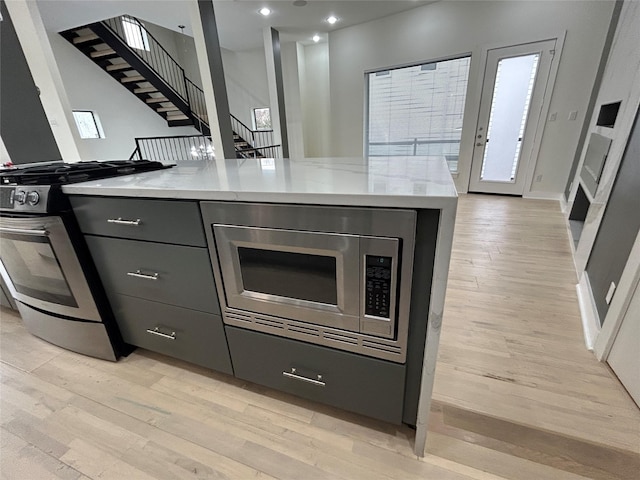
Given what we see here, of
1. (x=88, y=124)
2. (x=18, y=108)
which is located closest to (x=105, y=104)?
(x=88, y=124)

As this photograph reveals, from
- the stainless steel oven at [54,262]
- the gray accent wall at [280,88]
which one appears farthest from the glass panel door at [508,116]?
the stainless steel oven at [54,262]

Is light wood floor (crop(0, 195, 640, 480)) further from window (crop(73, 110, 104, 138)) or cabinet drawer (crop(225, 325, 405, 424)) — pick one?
window (crop(73, 110, 104, 138))

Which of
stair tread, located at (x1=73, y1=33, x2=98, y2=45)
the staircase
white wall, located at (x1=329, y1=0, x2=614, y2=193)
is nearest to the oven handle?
the staircase

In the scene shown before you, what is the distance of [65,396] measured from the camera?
1326 millimetres

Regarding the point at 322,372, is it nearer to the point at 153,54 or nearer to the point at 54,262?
the point at 54,262

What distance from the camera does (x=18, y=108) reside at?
2.35m

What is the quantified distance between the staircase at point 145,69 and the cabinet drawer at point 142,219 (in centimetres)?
447

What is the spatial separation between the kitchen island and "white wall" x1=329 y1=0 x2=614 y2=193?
12.1ft

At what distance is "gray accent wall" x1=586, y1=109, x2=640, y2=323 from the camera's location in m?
1.29

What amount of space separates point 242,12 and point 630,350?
5345 mm

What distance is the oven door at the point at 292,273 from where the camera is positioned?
855mm

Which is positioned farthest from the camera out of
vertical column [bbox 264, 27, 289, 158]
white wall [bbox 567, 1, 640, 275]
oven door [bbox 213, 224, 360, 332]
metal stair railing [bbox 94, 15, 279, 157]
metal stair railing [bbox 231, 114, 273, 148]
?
metal stair railing [bbox 231, 114, 273, 148]

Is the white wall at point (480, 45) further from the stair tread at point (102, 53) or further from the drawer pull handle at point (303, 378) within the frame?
Answer: the stair tread at point (102, 53)

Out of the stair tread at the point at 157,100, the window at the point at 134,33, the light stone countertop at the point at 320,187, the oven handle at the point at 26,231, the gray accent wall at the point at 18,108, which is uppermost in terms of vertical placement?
the window at the point at 134,33
